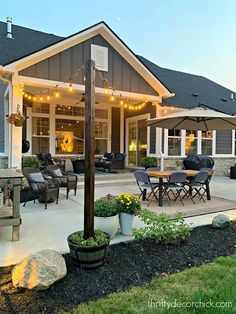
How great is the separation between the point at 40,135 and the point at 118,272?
9483 mm

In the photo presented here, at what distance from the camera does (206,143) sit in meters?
13.5

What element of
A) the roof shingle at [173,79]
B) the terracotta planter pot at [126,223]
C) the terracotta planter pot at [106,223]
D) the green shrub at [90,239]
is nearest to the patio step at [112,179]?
the roof shingle at [173,79]

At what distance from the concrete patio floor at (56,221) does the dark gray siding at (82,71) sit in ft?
12.7

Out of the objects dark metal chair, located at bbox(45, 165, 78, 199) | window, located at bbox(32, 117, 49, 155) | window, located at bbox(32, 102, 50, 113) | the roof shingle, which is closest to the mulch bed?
dark metal chair, located at bbox(45, 165, 78, 199)

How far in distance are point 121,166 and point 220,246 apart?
776cm

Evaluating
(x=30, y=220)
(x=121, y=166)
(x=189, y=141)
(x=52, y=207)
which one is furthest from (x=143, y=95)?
(x=30, y=220)

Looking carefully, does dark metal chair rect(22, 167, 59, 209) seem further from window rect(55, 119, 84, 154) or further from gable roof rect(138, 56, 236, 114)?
gable roof rect(138, 56, 236, 114)

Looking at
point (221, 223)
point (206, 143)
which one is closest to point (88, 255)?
point (221, 223)

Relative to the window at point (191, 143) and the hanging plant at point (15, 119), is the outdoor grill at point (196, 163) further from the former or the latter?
the hanging plant at point (15, 119)

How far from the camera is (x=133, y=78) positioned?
10.0 meters

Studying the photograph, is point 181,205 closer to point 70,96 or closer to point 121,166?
point 121,166

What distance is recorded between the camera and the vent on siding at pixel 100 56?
364 inches

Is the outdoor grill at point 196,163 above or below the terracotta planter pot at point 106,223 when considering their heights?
above

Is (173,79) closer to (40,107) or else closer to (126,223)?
(40,107)
